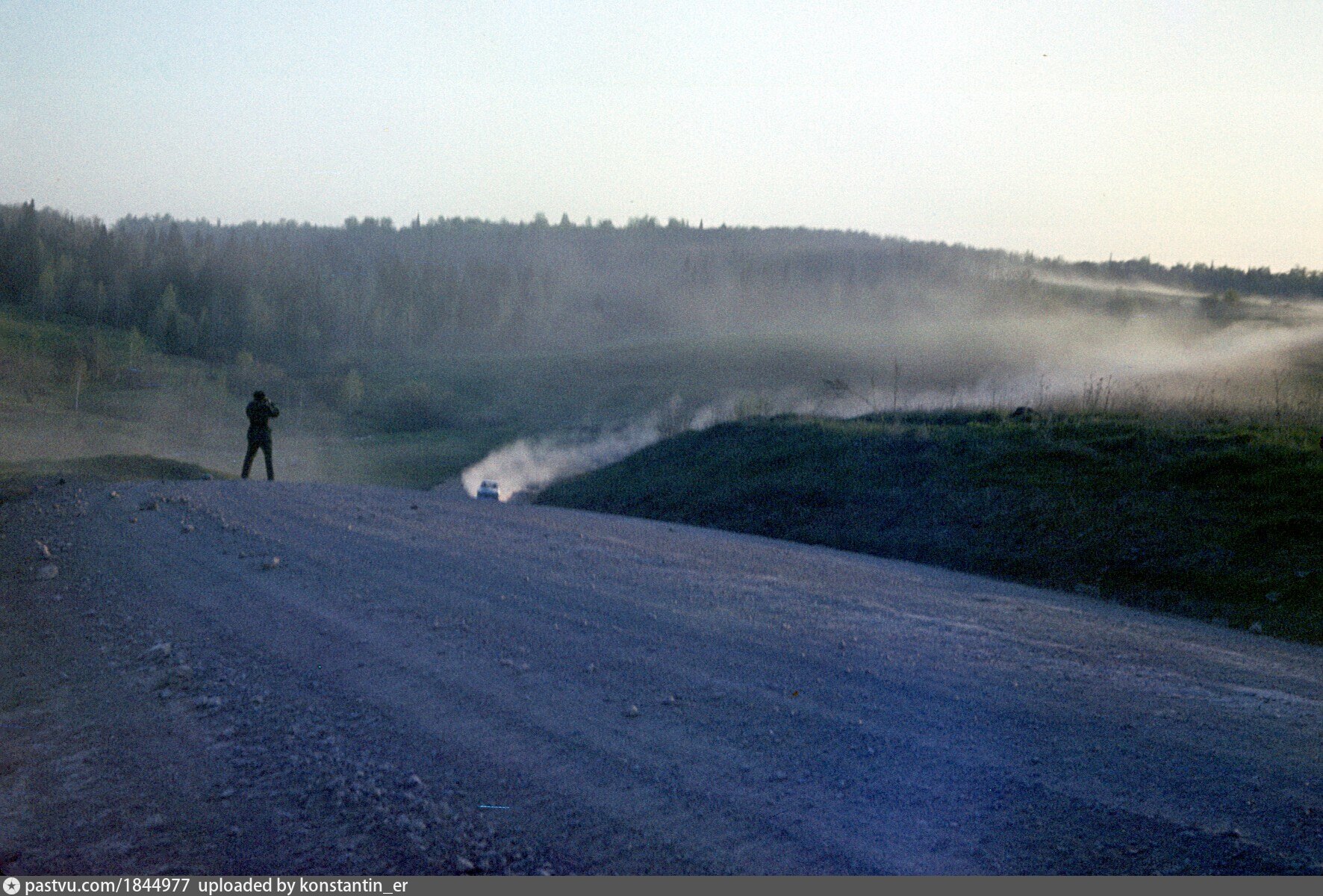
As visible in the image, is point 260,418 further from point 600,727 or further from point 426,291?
point 426,291

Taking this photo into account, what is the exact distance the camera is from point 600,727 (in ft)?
21.2

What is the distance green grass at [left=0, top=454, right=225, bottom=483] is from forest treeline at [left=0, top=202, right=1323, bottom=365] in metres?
104

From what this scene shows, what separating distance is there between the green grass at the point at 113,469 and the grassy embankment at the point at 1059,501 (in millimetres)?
10585

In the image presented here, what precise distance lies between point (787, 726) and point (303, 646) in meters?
3.90

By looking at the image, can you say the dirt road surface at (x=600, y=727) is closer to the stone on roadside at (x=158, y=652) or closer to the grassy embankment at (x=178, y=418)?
the stone on roadside at (x=158, y=652)

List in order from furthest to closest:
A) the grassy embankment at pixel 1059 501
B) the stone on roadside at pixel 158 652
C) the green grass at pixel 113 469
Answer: the green grass at pixel 113 469 < the grassy embankment at pixel 1059 501 < the stone on roadside at pixel 158 652

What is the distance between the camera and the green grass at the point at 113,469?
70.1ft

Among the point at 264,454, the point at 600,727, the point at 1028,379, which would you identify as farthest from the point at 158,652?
the point at 1028,379

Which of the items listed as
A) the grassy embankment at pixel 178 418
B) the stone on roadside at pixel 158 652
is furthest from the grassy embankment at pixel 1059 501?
the grassy embankment at pixel 178 418
